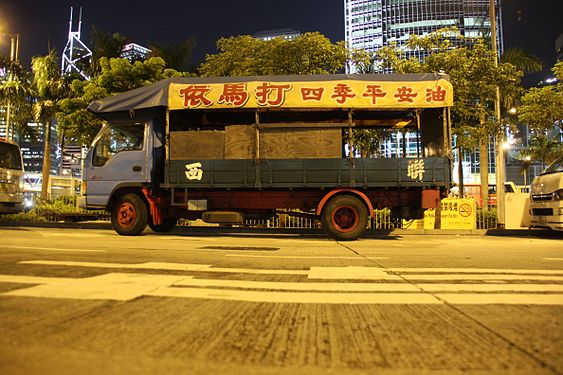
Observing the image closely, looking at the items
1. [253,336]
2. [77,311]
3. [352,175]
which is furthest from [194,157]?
[253,336]

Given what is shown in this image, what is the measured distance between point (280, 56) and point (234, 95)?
20.4 feet

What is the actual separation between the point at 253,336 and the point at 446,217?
12737mm

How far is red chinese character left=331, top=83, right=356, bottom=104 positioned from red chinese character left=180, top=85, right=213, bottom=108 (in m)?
3.23

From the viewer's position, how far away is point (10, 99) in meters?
22.5

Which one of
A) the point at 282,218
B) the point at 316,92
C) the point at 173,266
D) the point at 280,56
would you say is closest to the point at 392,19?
the point at 280,56

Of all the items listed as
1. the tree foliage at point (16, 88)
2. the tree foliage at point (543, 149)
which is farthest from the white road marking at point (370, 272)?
the tree foliage at point (543, 149)

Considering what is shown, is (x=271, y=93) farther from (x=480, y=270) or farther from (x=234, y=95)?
(x=480, y=270)

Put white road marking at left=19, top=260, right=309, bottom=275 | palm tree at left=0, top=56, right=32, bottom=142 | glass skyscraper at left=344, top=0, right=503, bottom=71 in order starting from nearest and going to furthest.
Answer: white road marking at left=19, top=260, right=309, bottom=275, palm tree at left=0, top=56, right=32, bottom=142, glass skyscraper at left=344, top=0, right=503, bottom=71

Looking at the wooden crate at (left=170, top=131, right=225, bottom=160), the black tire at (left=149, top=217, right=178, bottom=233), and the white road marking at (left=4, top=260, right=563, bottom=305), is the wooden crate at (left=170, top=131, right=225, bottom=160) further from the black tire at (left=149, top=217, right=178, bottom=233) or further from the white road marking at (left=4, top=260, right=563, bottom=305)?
the white road marking at (left=4, top=260, right=563, bottom=305)

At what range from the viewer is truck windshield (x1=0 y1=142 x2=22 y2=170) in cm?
1501

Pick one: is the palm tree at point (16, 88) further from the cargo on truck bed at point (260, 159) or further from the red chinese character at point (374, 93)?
the red chinese character at point (374, 93)

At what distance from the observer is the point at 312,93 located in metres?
10.6

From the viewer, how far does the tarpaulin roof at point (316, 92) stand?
10500 mm

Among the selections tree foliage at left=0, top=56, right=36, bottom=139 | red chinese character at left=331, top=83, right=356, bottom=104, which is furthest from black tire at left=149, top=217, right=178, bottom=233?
tree foliage at left=0, top=56, right=36, bottom=139
